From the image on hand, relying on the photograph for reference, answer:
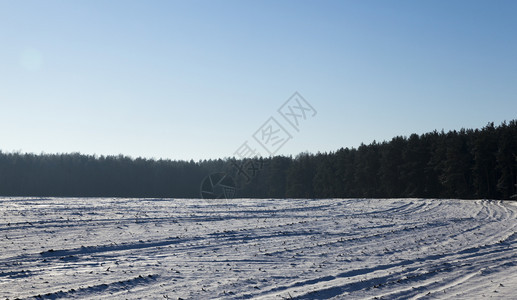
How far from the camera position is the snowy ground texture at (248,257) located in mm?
14469

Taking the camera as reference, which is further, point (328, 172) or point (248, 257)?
point (328, 172)

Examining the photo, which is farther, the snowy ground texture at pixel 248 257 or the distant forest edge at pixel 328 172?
the distant forest edge at pixel 328 172

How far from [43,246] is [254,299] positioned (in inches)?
498

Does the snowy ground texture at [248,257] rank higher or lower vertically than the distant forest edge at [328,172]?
lower

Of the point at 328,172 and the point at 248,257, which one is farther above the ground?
the point at 328,172

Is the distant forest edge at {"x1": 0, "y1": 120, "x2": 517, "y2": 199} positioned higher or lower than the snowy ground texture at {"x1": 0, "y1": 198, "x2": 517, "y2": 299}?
higher

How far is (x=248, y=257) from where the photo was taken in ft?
67.8

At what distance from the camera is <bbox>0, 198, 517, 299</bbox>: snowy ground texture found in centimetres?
1447

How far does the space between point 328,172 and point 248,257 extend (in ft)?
280

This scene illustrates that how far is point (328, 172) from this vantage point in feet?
343

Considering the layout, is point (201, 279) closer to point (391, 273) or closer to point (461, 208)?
point (391, 273)

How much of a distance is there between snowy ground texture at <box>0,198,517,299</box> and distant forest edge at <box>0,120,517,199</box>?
38310mm

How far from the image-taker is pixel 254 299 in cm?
1340

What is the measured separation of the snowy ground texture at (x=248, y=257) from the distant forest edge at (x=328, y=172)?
1508 inches
